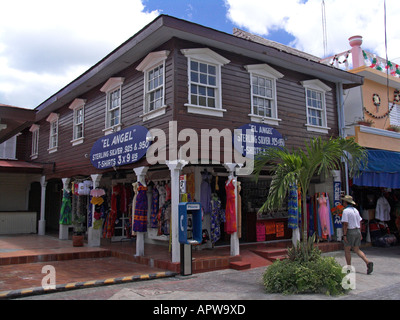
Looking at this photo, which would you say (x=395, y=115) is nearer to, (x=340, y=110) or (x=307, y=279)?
(x=340, y=110)

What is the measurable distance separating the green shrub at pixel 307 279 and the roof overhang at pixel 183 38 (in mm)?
6112

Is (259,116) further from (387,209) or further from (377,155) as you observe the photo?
(387,209)

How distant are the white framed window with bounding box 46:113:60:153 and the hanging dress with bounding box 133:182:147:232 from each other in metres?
7.82

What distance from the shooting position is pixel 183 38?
952 centimetres

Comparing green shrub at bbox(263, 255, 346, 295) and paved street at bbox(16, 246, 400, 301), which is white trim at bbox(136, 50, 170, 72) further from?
green shrub at bbox(263, 255, 346, 295)

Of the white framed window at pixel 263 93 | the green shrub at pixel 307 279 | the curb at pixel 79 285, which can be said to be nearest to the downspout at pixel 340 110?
Result: the white framed window at pixel 263 93

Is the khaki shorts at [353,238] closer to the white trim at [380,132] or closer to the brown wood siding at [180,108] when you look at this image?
the brown wood siding at [180,108]

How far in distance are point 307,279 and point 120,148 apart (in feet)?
22.4

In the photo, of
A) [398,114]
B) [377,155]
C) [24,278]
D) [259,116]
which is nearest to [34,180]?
[24,278]

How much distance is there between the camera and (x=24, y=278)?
319 inches

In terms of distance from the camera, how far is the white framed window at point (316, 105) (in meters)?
12.6

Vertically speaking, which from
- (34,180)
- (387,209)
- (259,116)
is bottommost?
(387,209)

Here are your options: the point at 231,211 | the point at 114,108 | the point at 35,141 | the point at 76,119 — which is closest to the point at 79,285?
the point at 231,211
